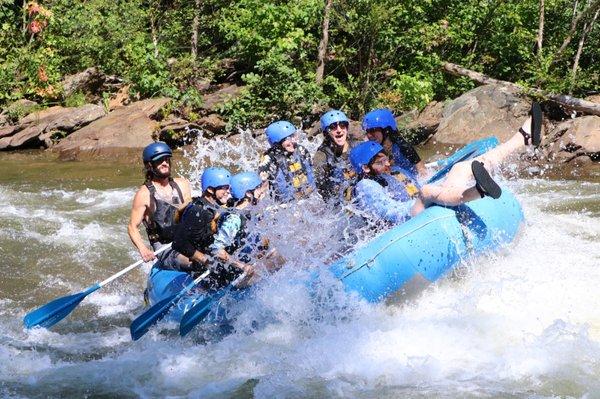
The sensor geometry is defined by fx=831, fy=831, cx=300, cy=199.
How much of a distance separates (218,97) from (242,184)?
28.8ft

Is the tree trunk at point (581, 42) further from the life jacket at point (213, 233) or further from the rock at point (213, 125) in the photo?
the life jacket at point (213, 233)

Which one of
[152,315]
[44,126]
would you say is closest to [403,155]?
[152,315]

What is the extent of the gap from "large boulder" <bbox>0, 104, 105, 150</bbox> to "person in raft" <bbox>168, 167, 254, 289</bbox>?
906 cm

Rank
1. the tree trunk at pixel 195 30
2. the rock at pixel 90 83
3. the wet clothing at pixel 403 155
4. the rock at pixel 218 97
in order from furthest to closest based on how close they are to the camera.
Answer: the tree trunk at pixel 195 30 < the rock at pixel 90 83 < the rock at pixel 218 97 < the wet clothing at pixel 403 155

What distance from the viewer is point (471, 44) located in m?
14.5

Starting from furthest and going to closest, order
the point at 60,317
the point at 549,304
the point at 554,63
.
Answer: the point at 554,63 → the point at 60,317 → the point at 549,304

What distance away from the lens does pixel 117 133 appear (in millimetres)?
13250

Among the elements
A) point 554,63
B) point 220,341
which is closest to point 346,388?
point 220,341

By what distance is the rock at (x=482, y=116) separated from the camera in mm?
11992

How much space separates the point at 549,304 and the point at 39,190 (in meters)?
7.44

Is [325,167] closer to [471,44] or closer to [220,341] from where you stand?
[220,341]

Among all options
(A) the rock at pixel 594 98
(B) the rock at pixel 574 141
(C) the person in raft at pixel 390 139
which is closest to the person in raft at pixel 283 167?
(C) the person in raft at pixel 390 139

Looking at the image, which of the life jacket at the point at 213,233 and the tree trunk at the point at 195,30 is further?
the tree trunk at the point at 195,30

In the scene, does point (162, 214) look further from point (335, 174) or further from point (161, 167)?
point (335, 174)
